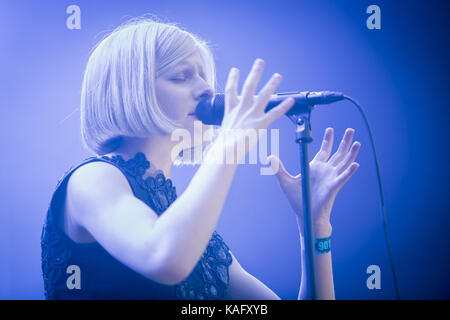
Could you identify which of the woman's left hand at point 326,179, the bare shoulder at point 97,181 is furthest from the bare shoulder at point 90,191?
the woman's left hand at point 326,179

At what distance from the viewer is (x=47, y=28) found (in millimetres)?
1382

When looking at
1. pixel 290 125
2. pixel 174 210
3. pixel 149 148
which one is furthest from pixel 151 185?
pixel 290 125

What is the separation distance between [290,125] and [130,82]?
A: 2.74 ft

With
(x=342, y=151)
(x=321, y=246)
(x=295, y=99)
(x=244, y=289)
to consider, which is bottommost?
(x=244, y=289)

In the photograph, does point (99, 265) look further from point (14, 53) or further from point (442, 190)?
point (442, 190)

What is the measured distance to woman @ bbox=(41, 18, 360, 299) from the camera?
0.59 m

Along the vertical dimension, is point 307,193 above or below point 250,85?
below

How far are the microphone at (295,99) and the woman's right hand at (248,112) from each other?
0.20 ft

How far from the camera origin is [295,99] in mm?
744

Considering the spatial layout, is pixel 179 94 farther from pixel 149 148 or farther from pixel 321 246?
pixel 321 246

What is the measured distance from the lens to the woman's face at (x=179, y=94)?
87cm

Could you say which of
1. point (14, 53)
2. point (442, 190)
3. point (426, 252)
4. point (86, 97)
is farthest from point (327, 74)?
point (14, 53)

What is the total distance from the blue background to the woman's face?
49cm

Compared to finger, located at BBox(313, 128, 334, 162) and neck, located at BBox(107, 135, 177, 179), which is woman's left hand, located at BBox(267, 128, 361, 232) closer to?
finger, located at BBox(313, 128, 334, 162)
